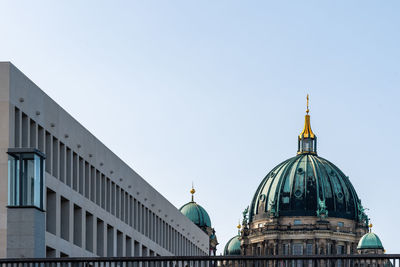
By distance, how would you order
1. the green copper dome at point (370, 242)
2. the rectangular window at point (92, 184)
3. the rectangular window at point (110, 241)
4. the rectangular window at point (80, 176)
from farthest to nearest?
the green copper dome at point (370, 242) → the rectangular window at point (110, 241) → the rectangular window at point (92, 184) → the rectangular window at point (80, 176)

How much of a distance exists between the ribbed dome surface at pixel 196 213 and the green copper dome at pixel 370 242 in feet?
79.6

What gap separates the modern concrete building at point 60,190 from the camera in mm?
39031

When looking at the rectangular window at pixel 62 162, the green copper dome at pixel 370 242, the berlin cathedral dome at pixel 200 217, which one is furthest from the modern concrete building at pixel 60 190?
the green copper dome at pixel 370 242

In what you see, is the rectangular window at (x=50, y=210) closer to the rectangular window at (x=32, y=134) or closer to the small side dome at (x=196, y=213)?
the rectangular window at (x=32, y=134)

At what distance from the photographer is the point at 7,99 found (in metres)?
50.1

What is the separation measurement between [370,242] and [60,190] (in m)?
143

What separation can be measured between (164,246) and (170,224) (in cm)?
380

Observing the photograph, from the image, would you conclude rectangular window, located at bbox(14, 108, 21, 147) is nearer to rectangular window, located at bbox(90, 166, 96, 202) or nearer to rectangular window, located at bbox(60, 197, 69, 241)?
rectangular window, located at bbox(60, 197, 69, 241)

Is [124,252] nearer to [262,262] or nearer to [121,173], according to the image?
[121,173]

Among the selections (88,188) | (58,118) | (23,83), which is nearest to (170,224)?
(88,188)

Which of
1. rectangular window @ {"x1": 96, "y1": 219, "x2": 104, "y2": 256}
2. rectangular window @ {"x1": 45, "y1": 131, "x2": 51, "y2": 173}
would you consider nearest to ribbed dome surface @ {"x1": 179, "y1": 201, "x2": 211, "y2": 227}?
rectangular window @ {"x1": 96, "y1": 219, "x2": 104, "y2": 256}

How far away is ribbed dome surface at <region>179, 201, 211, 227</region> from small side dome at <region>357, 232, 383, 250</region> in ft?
79.6

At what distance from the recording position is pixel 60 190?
5725cm

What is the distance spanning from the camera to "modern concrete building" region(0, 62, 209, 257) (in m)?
39.0
